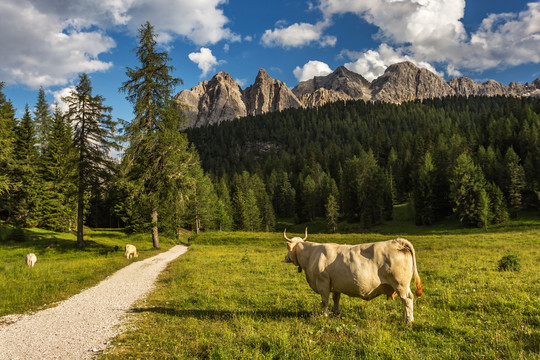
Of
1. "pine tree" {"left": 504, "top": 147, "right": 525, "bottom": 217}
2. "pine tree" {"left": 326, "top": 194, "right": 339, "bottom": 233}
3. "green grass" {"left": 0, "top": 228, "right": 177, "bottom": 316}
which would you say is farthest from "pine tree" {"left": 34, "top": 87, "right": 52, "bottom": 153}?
"pine tree" {"left": 504, "top": 147, "right": 525, "bottom": 217}

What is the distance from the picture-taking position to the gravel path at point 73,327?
675 centimetres

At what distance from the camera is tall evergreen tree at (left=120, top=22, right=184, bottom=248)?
25.8 meters

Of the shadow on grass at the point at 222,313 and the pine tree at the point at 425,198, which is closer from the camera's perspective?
the shadow on grass at the point at 222,313

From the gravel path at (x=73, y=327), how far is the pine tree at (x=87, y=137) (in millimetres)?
18404

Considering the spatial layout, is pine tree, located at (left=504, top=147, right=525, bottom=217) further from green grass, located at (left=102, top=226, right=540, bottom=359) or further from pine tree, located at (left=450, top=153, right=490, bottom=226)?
green grass, located at (left=102, top=226, right=540, bottom=359)

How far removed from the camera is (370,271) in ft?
23.5

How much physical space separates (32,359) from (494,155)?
9344 cm

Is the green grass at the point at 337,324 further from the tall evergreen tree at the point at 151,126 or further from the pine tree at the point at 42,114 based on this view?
the pine tree at the point at 42,114

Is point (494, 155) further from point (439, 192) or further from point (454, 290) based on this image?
point (454, 290)

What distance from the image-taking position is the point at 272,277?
47.5ft

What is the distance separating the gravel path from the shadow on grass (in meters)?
1.34

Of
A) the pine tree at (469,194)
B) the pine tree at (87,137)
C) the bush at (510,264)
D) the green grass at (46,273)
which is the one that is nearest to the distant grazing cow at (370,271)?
the bush at (510,264)

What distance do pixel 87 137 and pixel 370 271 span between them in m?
30.9

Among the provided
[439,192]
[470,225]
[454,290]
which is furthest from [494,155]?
[454,290]
